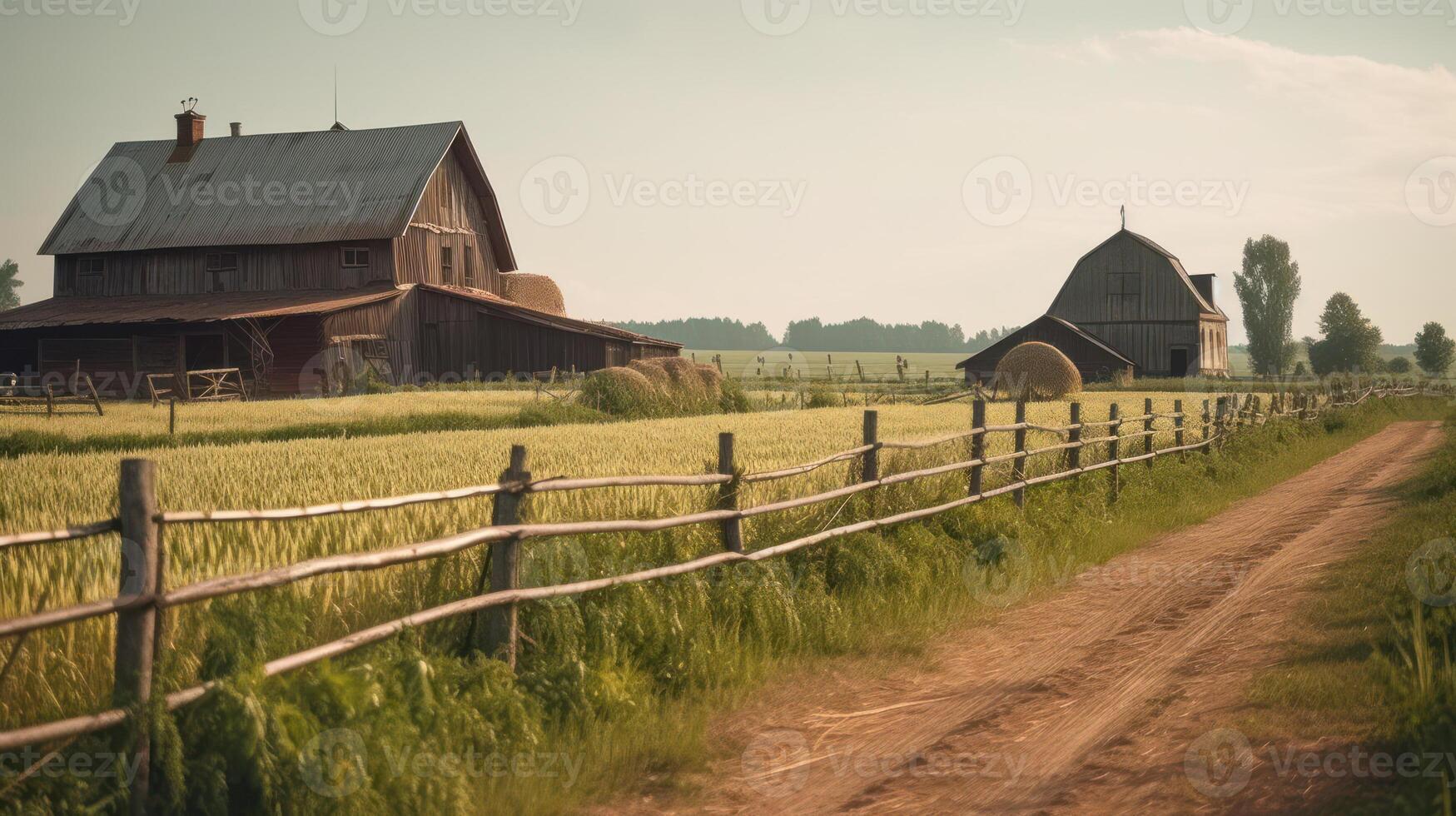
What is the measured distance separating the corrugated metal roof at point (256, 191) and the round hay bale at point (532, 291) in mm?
7457

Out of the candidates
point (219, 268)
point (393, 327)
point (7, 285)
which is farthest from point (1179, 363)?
point (7, 285)

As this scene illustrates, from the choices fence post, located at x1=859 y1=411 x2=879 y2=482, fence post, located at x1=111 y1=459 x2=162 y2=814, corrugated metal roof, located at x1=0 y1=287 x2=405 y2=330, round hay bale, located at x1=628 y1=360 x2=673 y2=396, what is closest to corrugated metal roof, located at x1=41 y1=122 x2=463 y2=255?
corrugated metal roof, located at x1=0 y1=287 x2=405 y2=330

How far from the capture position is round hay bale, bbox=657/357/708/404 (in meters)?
27.5

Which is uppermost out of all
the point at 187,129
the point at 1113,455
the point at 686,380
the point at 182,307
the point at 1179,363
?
the point at 187,129

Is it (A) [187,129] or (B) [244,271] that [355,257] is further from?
(A) [187,129]

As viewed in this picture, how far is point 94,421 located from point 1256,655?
781 inches

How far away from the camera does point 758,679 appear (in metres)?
6.28

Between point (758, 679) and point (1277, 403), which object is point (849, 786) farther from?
point (1277, 403)

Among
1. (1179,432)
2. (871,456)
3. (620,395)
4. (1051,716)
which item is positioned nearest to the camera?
(1051,716)

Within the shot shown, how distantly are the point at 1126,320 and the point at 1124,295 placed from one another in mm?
1204

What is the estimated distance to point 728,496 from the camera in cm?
758

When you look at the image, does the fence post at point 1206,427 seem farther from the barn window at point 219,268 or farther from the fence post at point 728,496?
the barn window at point 219,268

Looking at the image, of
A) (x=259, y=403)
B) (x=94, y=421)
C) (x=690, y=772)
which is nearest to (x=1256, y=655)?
(x=690, y=772)

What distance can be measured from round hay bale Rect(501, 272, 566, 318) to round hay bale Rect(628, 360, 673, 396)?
18770 mm
